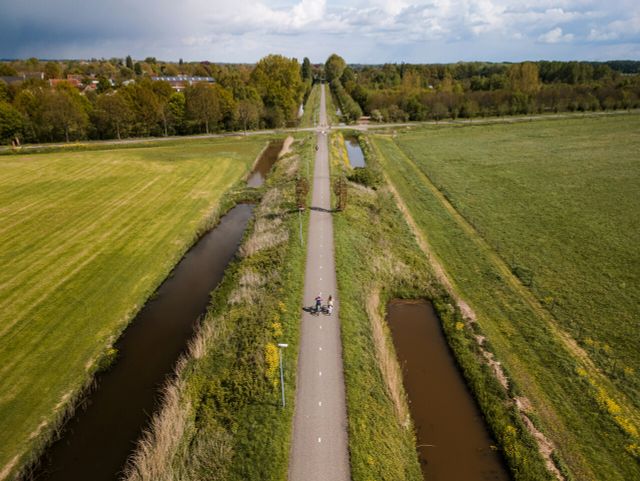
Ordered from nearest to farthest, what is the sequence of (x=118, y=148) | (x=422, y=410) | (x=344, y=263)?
(x=422, y=410), (x=344, y=263), (x=118, y=148)

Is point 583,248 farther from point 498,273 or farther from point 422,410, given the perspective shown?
point 422,410

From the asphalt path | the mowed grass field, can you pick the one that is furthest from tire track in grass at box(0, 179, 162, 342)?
the asphalt path

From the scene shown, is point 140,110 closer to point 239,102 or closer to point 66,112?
point 66,112

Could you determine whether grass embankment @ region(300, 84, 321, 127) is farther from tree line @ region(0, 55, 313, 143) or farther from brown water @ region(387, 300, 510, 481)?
brown water @ region(387, 300, 510, 481)

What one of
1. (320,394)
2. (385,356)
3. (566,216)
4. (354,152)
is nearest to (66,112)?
(354,152)

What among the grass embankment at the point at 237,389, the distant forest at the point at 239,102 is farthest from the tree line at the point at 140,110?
the grass embankment at the point at 237,389

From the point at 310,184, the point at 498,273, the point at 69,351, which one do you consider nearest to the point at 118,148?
the point at 310,184

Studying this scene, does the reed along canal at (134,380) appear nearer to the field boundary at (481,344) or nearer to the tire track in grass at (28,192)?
the field boundary at (481,344)
